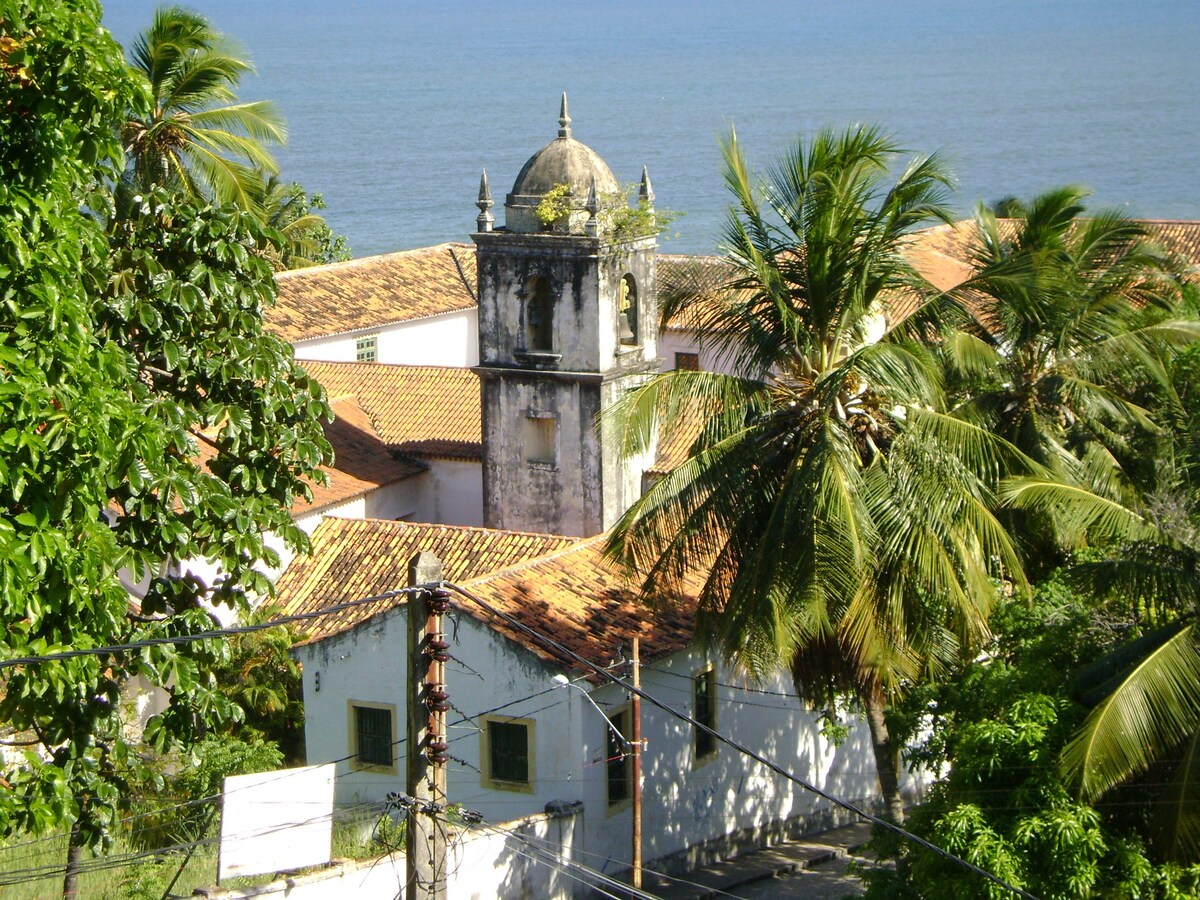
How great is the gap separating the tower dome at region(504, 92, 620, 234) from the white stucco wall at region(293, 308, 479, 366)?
948 centimetres

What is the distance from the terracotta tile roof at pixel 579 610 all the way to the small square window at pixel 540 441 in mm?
5186

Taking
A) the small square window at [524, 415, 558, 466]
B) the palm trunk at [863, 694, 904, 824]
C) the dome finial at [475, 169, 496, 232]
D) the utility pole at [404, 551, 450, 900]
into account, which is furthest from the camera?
the small square window at [524, 415, 558, 466]

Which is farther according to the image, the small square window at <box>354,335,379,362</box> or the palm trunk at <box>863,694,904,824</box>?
the small square window at <box>354,335,379,362</box>

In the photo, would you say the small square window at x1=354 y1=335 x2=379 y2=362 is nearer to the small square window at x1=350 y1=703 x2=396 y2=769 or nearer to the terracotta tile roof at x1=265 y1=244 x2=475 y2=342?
the terracotta tile roof at x1=265 y1=244 x2=475 y2=342

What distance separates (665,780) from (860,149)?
709cm

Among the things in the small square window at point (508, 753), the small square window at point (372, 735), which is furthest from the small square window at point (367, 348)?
the small square window at point (508, 753)

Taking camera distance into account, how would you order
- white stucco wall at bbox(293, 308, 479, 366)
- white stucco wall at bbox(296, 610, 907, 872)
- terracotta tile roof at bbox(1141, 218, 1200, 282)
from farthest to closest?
1. terracotta tile roof at bbox(1141, 218, 1200, 282)
2. white stucco wall at bbox(293, 308, 479, 366)
3. white stucco wall at bbox(296, 610, 907, 872)

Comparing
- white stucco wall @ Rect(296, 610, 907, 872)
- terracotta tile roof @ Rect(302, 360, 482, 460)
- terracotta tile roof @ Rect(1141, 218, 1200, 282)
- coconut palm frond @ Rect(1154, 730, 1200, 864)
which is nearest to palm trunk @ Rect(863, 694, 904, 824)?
white stucco wall @ Rect(296, 610, 907, 872)

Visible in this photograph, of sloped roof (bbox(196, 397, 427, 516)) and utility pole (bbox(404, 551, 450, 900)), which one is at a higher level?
sloped roof (bbox(196, 397, 427, 516))

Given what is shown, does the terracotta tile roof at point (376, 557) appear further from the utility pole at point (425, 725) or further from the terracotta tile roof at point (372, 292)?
the terracotta tile roof at point (372, 292)

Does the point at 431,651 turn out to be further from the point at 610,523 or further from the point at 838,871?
the point at 610,523

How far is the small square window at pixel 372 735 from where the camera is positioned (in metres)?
18.9

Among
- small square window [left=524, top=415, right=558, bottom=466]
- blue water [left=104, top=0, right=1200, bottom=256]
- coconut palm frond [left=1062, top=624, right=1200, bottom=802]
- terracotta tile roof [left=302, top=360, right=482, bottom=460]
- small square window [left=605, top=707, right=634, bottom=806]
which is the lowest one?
small square window [left=605, top=707, right=634, bottom=806]

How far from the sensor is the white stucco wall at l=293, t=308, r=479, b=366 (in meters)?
33.9
